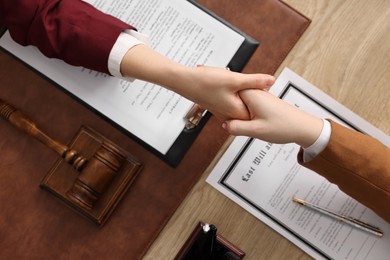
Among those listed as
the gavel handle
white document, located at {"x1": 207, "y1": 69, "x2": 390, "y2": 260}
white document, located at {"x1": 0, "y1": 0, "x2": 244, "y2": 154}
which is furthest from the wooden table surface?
the gavel handle

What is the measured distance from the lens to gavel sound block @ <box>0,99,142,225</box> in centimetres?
84

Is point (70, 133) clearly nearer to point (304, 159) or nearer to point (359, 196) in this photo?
point (304, 159)

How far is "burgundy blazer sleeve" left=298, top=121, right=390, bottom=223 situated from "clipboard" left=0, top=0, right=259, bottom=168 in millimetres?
220

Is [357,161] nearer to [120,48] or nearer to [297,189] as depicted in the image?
[297,189]

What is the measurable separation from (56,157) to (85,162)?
7cm

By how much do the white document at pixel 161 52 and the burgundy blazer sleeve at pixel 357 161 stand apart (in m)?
0.26

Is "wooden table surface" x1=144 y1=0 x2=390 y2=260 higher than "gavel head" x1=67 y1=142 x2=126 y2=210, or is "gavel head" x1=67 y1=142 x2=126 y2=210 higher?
"wooden table surface" x1=144 y1=0 x2=390 y2=260

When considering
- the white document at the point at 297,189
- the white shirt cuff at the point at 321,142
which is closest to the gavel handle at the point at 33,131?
the white document at the point at 297,189

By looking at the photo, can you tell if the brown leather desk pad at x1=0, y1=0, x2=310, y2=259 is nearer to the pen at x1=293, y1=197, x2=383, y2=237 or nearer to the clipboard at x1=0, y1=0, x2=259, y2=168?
the clipboard at x1=0, y1=0, x2=259, y2=168

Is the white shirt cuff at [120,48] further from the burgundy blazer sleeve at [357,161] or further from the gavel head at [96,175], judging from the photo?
the burgundy blazer sleeve at [357,161]

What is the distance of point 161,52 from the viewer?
88 centimetres

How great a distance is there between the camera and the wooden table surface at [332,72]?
88 centimetres

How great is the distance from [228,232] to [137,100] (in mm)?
308

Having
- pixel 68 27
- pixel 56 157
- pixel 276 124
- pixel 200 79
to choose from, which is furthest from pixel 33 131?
pixel 276 124
